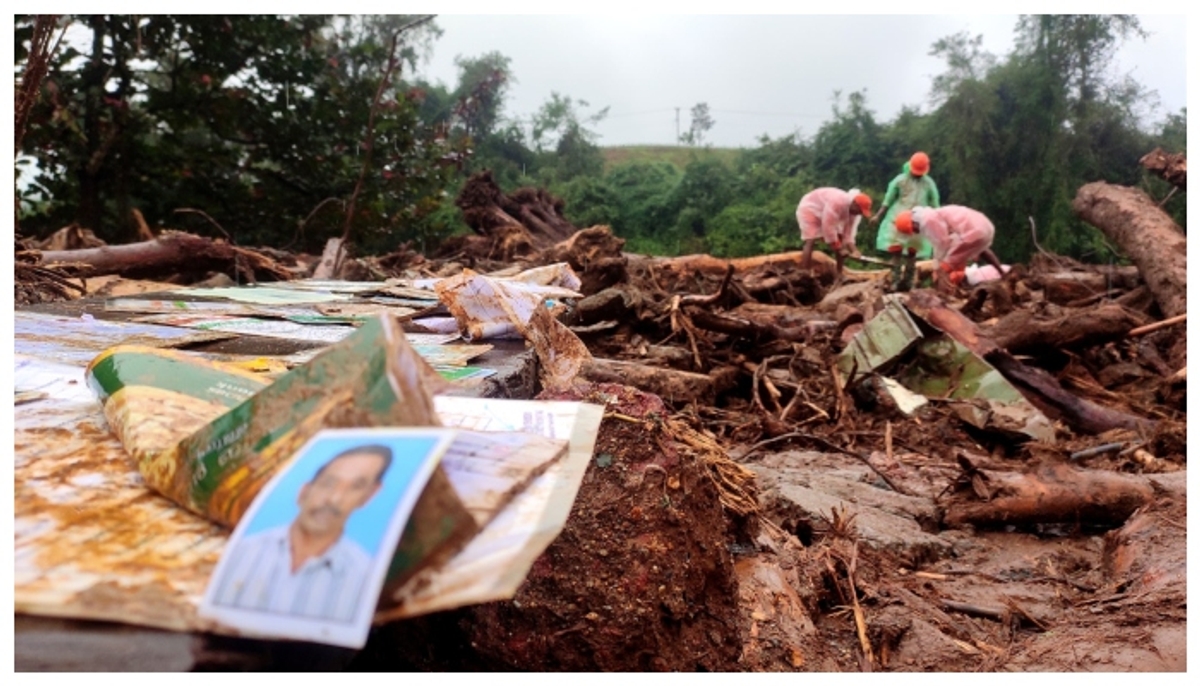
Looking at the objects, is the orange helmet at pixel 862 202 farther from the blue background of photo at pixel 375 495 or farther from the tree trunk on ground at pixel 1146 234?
the blue background of photo at pixel 375 495

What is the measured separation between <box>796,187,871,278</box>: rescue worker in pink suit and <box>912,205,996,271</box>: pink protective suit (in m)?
1.08

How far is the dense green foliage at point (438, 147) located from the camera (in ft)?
30.5

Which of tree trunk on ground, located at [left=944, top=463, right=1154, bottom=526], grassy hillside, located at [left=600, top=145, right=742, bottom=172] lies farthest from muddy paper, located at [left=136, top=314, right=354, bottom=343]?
grassy hillside, located at [left=600, top=145, right=742, bottom=172]

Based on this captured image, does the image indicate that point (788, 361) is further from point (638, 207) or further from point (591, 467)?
point (638, 207)

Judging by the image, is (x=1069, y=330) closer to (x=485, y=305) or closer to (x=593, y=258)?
(x=593, y=258)

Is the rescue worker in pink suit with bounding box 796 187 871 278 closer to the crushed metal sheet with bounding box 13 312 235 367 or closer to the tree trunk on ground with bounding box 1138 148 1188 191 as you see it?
the tree trunk on ground with bounding box 1138 148 1188 191

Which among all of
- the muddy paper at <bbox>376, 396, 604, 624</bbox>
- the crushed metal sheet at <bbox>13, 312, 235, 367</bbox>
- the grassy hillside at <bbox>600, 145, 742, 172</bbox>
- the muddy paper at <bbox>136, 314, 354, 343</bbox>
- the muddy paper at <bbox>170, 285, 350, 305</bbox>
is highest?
the grassy hillside at <bbox>600, 145, 742, 172</bbox>

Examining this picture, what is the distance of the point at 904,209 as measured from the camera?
10.5 metres

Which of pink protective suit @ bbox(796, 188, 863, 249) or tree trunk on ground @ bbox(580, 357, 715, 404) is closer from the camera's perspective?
tree trunk on ground @ bbox(580, 357, 715, 404)

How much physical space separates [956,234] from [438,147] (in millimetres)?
6160

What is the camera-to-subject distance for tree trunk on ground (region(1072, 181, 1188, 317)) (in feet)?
19.2

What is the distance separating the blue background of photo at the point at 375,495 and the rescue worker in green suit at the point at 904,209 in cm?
900

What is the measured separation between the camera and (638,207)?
22250mm

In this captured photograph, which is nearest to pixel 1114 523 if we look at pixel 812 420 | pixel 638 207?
pixel 812 420
